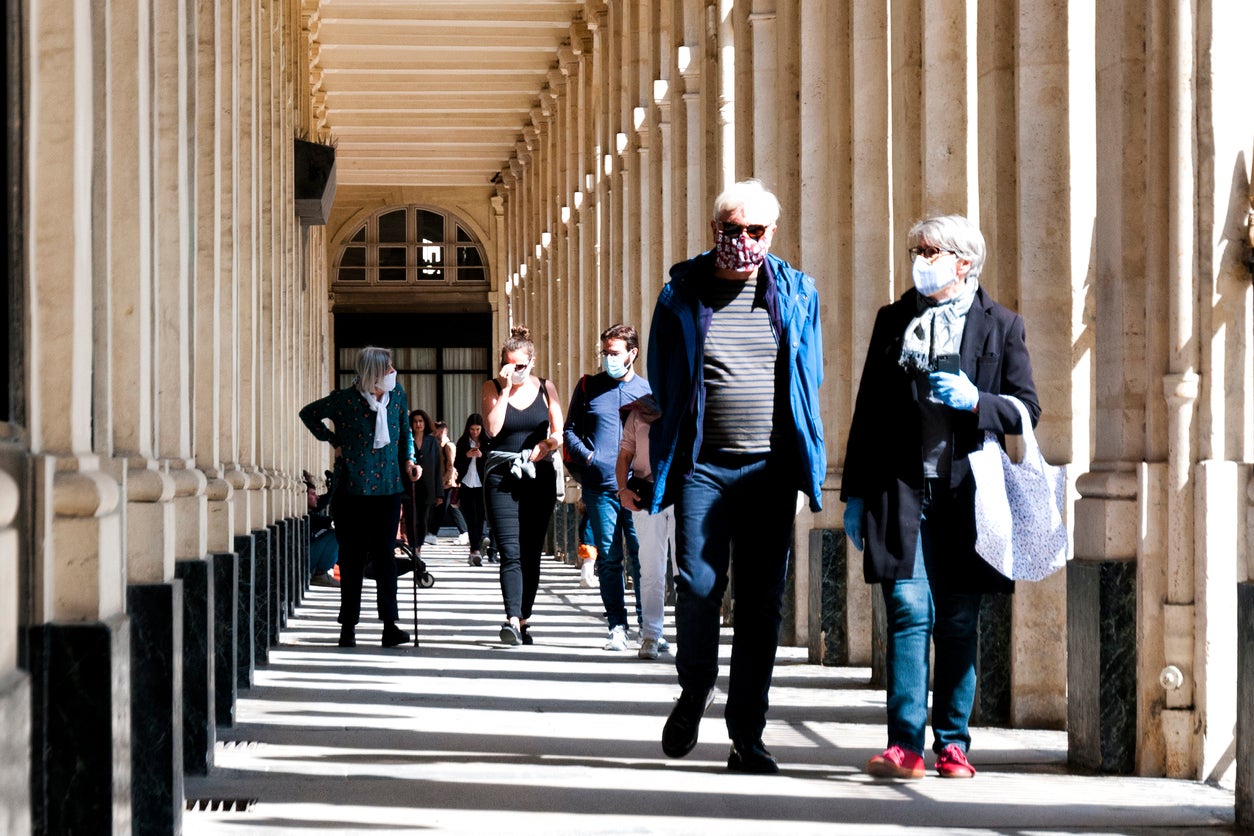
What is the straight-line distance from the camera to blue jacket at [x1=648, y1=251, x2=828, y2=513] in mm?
6664

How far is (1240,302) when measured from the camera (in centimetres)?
669

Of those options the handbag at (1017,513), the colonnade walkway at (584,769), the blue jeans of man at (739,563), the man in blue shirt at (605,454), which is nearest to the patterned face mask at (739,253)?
the blue jeans of man at (739,563)

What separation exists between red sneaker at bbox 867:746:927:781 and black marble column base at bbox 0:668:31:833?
3.18 meters

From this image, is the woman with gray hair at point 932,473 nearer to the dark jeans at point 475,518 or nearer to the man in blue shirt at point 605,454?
the man in blue shirt at point 605,454

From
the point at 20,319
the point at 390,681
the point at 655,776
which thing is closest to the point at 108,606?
the point at 20,319

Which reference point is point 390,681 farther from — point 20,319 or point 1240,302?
point 20,319

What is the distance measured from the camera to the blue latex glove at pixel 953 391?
21.0ft

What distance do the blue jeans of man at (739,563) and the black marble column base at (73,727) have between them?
7.80 feet

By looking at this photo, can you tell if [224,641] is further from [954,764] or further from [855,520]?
[954,764]

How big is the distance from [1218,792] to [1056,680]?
5.54 ft

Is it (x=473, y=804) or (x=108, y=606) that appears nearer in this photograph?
(x=108, y=606)

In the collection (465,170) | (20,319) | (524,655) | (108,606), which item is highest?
(465,170)

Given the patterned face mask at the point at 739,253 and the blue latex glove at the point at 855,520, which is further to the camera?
the patterned face mask at the point at 739,253

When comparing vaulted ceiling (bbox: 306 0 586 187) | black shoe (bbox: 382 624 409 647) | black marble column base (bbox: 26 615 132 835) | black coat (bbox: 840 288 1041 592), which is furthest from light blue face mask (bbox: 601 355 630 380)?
vaulted ceiling (bbox: 306 0 586 187)
